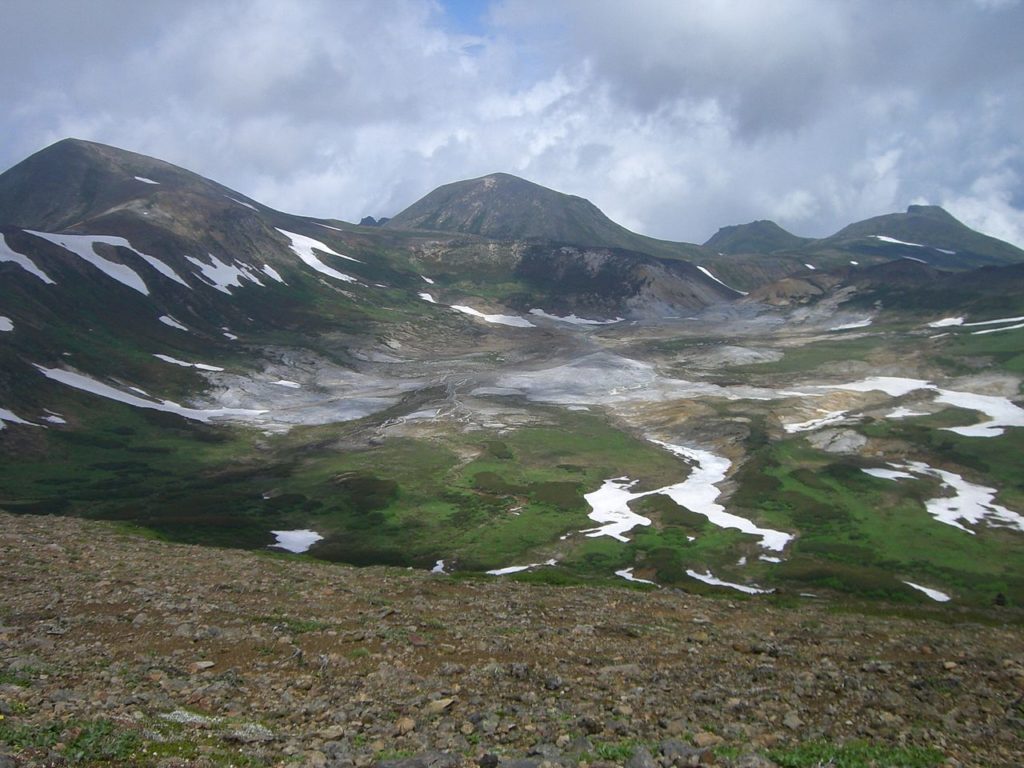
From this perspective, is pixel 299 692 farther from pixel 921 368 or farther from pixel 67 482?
pixel 921 368

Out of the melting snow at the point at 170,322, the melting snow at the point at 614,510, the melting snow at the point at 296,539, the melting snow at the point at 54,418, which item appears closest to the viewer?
the melting snow at the point at 296,539

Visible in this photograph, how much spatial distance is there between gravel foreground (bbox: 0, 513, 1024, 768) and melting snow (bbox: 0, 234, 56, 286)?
400ft

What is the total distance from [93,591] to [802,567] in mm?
55929

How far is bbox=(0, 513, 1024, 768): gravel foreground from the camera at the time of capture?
16.1m

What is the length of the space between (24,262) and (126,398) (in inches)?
1933

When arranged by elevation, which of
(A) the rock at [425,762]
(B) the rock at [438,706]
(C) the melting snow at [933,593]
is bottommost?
(C) the melting snow at [933,593]

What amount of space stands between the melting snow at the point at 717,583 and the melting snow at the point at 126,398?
87841 millimetres

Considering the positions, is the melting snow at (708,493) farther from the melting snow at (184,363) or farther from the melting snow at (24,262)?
the melting snow at (24,262)

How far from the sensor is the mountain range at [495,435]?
229ft

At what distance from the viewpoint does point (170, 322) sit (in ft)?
508

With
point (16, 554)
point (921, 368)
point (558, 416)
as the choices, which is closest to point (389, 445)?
point (558, 416)

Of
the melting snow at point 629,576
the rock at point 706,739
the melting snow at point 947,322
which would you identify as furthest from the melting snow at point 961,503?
the melting snow at point 947,322

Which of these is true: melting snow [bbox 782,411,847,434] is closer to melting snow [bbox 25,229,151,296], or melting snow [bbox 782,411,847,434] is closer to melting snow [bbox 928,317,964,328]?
melting snow [bbox 928,317,964,328]

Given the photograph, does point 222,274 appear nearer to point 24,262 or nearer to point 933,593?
point 24,262
